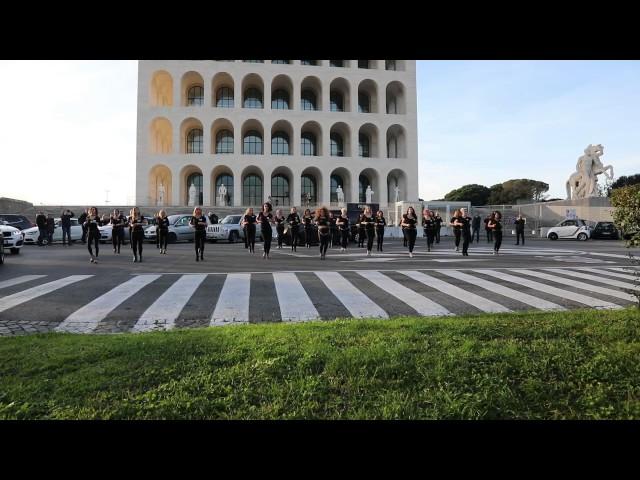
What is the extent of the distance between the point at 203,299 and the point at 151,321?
150cm

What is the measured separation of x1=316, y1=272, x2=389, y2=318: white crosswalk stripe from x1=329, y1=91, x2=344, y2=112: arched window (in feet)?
156

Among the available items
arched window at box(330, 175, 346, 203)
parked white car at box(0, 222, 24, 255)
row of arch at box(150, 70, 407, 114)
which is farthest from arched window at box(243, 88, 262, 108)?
parked white car at box(0, 222, 24, 255)

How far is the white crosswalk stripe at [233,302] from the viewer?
5.79m

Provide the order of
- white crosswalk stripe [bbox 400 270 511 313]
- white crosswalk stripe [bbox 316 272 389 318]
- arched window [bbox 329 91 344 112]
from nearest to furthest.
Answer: white crosswalk stripe [bbox 316 272 389 318]
white crosswalk stripe [bbox 400 270 511 313]
arched window [bbox 329 91 344 112]

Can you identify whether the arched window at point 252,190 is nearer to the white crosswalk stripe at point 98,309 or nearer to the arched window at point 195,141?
the arched window at point 195,141

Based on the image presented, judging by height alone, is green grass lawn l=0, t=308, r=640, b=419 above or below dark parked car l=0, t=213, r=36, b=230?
below

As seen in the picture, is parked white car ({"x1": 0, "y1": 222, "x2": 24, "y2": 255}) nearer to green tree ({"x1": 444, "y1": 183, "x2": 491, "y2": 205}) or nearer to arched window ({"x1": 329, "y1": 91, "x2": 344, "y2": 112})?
arched window ({"x1": 329, "y1": 91, "x2": 344, "y2": 112})

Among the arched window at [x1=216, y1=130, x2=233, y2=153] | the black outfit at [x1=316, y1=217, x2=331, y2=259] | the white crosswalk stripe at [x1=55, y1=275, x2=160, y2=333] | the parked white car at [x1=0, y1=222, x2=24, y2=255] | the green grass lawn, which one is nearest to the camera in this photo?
the green grass lawn

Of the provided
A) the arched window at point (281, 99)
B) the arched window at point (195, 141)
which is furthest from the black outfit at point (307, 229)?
the arched window at point (195, 141)

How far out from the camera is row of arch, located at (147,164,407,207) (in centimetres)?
4616
